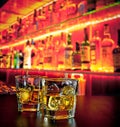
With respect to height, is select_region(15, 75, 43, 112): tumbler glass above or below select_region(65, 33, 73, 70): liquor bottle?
below

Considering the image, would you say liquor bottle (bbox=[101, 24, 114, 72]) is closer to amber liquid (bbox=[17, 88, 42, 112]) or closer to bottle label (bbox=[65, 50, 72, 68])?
bottle label (bbox=[65, 50, 72, 68])

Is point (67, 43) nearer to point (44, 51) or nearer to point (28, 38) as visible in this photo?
point (44, 51)

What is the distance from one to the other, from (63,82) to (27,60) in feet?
7.85

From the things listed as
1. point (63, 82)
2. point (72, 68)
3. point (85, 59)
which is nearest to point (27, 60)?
point (72, 68)

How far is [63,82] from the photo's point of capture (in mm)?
447

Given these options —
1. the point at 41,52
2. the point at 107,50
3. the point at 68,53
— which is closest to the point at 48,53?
the point at 41,52

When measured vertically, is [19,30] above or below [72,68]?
above

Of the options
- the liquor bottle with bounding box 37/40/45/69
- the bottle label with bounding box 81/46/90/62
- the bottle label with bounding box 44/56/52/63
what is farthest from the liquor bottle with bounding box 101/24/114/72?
the liquor bottle with bounding box 37/40/45/69

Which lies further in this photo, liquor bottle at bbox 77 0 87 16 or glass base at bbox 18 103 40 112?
liquor bottle at bbox 77 0 87 16

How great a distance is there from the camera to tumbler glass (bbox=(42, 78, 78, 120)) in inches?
17.5

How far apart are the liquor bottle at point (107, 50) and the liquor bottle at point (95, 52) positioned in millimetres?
56

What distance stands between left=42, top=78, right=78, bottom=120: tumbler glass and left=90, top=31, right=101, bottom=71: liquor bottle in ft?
4.25

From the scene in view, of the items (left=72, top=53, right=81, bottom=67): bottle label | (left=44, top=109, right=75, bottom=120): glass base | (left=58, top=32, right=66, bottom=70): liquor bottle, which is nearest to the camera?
(left=44, top=109, right=75, bottom=120): glass base

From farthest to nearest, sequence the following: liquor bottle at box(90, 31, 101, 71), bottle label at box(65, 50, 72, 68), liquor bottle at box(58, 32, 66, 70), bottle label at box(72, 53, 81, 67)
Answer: liquor bottle at box(58, 32, 66, 70)
bottle label at box(65, 50, 72, 68)
bottle label at box(72, 53, 81, 67)
liquor bottle at box(90, 31, 101, 71)
